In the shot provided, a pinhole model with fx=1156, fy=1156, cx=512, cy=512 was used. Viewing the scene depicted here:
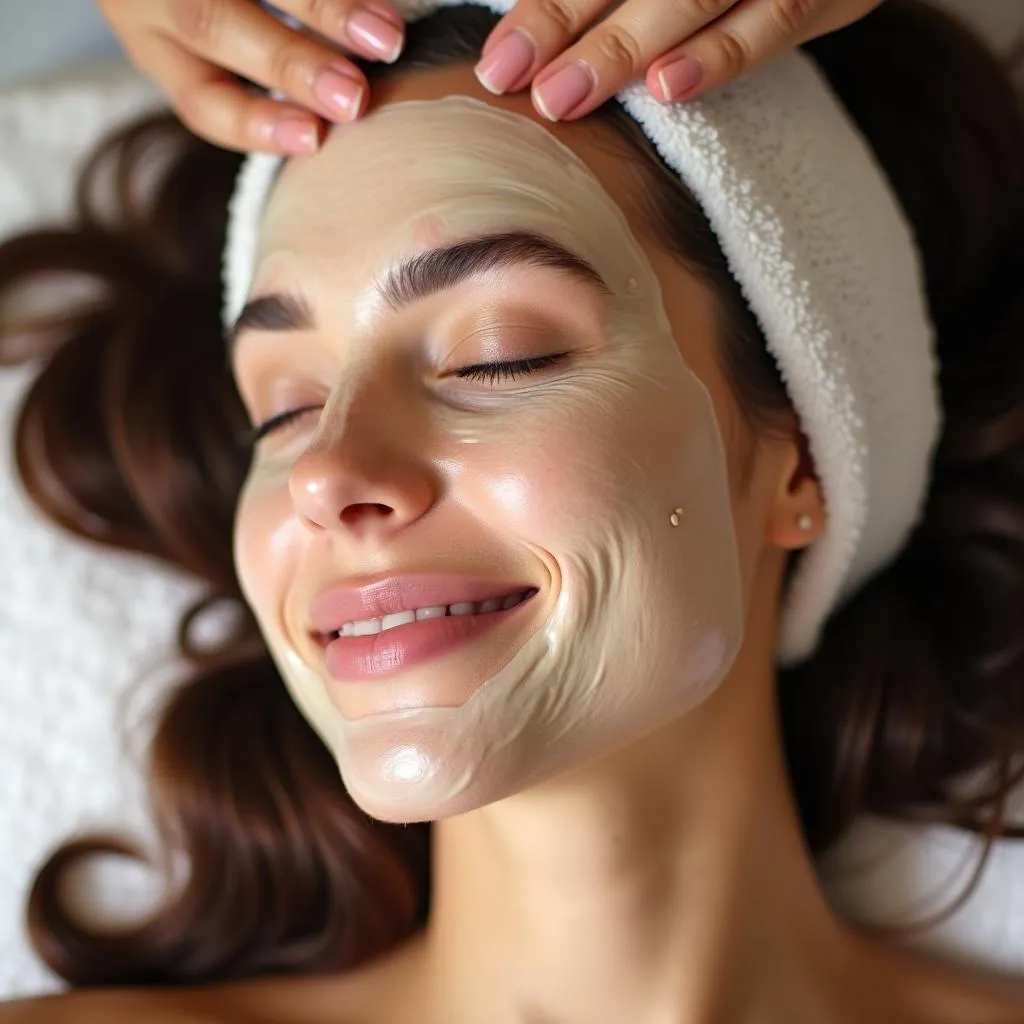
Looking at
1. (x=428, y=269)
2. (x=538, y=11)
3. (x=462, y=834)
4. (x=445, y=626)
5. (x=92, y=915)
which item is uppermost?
(x=538, y=11)

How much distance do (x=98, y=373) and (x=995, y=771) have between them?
3.65 feet

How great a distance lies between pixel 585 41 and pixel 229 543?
2.28ft

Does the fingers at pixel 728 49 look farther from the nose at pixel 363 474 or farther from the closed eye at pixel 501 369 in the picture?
the nose at pixel 363 474

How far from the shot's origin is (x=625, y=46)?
90 centimetres

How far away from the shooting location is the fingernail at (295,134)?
959 mm

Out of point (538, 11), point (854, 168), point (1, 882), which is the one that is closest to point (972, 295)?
point (854, 168)

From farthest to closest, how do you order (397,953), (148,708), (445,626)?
(148,708)
(397,953)
(445,626)

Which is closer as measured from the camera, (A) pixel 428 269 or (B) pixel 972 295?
(A) pixel 428 269

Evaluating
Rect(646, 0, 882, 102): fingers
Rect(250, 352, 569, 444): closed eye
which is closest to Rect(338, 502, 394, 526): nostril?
Rect(250, 352, 569, 444): closed eye

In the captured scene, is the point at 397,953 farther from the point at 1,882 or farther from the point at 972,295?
the point at 972,295

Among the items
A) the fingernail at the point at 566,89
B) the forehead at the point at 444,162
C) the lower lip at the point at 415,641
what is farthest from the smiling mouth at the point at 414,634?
the fingernail at the point at 566,89

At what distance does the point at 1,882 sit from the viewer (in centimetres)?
125

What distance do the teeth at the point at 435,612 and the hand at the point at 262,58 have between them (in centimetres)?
40

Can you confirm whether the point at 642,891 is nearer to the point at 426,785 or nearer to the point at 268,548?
the point at 426,785
